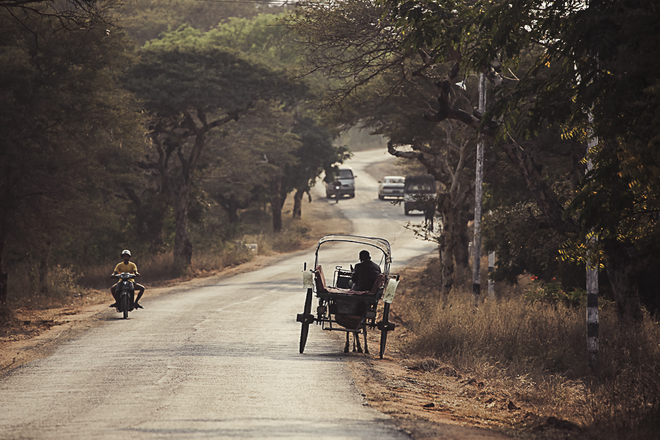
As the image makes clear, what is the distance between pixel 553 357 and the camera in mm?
14094

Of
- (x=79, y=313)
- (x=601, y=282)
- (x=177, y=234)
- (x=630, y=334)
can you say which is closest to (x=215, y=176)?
(x=177, y=234)

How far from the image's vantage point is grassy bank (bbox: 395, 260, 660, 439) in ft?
29.9

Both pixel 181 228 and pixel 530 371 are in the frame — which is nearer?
pixel 530 371

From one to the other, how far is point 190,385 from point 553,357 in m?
7.40

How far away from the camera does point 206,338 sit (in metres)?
14.9

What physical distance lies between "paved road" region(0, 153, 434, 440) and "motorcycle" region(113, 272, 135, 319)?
402mm

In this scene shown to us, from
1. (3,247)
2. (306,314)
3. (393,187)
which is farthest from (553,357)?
(393,187)

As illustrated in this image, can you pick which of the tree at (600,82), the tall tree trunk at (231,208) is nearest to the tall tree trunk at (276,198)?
the tall tree trunk at (231,208)

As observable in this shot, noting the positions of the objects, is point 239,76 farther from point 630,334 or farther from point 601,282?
point 630,334

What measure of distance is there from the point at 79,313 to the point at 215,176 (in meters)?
23.4

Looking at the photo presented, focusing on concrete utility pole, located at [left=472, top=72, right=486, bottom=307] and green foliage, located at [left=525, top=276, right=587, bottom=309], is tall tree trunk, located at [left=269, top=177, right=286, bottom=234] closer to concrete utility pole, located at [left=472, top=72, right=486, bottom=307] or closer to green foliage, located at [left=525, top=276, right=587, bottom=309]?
concrete utility pole, located at [left=472, top=72, right=486, bottom=307]

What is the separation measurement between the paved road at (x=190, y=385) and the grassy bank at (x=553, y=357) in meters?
2.26

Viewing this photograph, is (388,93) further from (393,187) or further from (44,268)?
(393,187)

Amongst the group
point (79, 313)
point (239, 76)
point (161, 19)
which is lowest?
point (79, 313)
